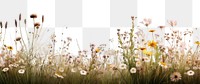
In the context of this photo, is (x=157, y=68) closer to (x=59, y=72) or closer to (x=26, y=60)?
(x=59, y=72)

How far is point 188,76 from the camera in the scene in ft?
9.05

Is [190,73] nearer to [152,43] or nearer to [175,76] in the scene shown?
[175,76]

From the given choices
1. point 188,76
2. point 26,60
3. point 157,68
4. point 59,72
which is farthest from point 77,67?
point 188,76

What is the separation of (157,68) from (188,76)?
0.20 m

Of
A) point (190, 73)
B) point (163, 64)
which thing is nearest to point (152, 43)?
point (163, 64)

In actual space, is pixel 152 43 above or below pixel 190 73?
above

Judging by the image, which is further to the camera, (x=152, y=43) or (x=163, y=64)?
(x=152, y=43)

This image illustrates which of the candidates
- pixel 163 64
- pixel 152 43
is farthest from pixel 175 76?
pixel 152 43

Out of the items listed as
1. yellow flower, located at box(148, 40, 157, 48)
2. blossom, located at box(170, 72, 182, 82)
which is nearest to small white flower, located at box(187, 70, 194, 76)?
blossom, located at box(170, 72, 182, 82)

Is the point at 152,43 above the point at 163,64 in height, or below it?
above

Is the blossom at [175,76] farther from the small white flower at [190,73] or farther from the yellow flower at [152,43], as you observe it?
the yellow flower at [152,43]

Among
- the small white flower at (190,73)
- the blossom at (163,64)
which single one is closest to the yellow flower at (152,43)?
the blossom at (163,64)

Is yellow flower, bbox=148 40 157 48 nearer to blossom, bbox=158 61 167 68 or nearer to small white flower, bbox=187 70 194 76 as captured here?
blossom, bbox=158 61 167 68

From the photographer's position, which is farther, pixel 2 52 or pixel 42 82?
pixel 2 52
